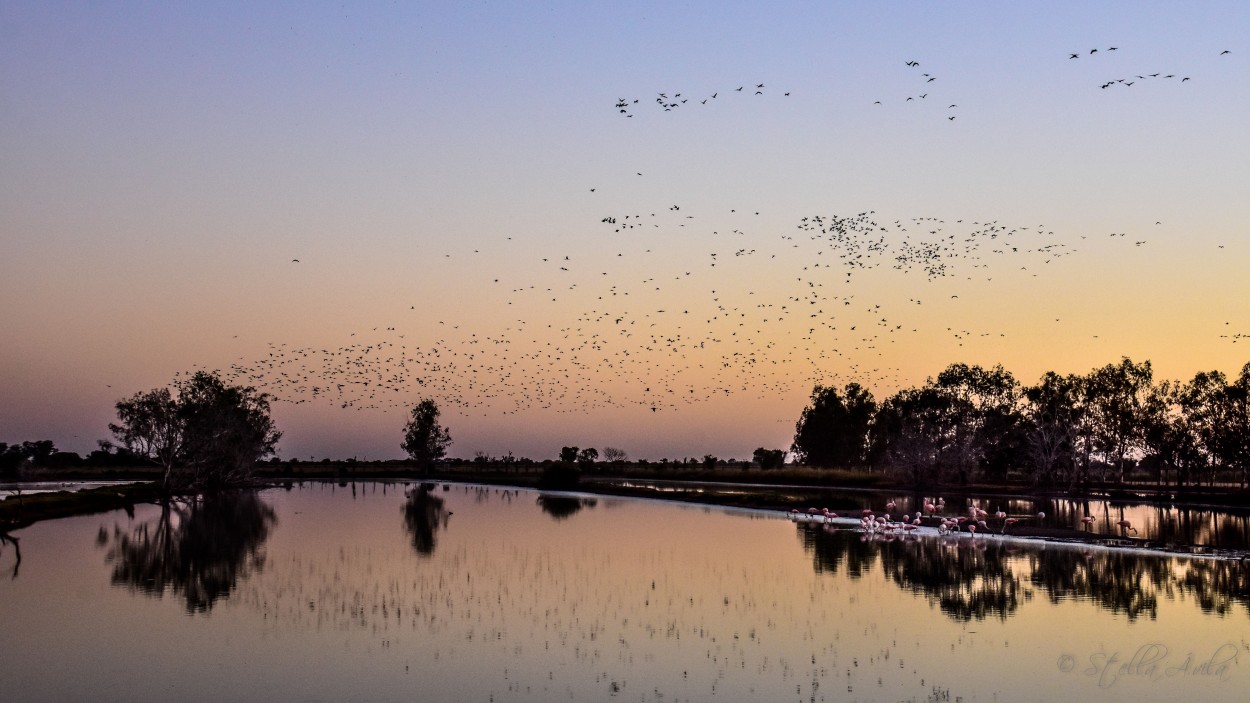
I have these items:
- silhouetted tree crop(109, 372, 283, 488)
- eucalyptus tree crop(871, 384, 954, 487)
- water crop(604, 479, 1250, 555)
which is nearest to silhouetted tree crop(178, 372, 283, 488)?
silhouetted tree crop(109, 372, 283, 488)

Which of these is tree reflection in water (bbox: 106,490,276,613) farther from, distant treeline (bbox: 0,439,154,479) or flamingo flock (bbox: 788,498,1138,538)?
distant treeline (bbox: 0,439,154,479)

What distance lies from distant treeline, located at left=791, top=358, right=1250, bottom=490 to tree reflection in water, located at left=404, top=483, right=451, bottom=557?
51067 mm

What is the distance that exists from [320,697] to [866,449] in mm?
162427

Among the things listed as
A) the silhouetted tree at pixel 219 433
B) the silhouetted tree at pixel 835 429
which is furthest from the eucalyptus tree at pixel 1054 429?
the silhouetted tree at pixel 219 433

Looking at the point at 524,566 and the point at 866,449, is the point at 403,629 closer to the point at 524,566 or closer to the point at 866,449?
the point at 524,566

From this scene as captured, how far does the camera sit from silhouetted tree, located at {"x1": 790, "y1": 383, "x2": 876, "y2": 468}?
17675cm

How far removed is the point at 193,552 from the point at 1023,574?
3217 cm

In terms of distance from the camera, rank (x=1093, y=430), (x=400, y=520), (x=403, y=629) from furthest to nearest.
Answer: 1. (x=1093, y=430)
2. (x=400, y=520)
3. (x=403, y=629)

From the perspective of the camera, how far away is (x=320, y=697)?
2052 cm

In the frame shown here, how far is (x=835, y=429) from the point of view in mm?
177250

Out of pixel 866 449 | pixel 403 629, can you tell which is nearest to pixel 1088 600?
pixel 403 629

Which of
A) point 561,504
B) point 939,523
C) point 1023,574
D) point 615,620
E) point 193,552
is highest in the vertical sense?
point 561,504

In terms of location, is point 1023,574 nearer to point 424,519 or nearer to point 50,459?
point 424,519

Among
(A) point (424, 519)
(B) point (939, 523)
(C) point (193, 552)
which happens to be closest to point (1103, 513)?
(B) point (939, 523)
